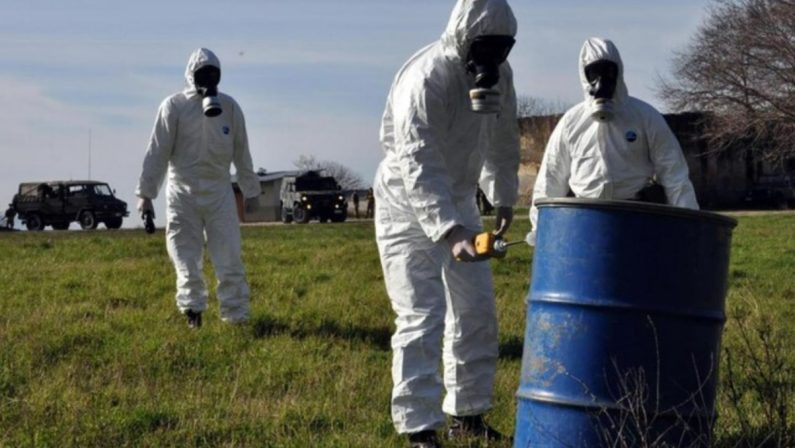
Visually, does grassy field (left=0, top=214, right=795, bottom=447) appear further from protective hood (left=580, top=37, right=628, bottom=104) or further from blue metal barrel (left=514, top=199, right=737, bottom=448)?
protective hood (left=580, top=37, right=628, bottom=104)

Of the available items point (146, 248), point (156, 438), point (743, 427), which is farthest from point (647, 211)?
point (146, 248)

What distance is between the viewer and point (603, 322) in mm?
4855

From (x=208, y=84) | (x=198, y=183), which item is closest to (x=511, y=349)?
(x=198, y=183)

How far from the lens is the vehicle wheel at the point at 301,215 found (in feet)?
156

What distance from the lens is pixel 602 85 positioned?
8164 millimetres

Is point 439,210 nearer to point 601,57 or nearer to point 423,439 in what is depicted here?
point 423,439

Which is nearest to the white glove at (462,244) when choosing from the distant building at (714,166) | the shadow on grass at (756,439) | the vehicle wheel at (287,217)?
the shadow on grass at (756,439)

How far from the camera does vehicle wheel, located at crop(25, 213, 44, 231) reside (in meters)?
Result: 50.7

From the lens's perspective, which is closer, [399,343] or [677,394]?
[677,394]

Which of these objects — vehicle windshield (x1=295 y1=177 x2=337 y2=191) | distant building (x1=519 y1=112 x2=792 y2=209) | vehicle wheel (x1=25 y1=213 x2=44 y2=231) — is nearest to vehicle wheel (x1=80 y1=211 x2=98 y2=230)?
vehicle wheel (x1=25 y1=213 x2=44 y2=231)

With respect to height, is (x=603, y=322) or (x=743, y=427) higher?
(x=603, y=322)

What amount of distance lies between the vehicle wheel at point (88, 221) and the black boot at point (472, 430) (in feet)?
142

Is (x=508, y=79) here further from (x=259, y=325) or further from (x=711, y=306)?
(x=259, y=325)

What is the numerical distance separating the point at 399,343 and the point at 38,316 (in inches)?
199
